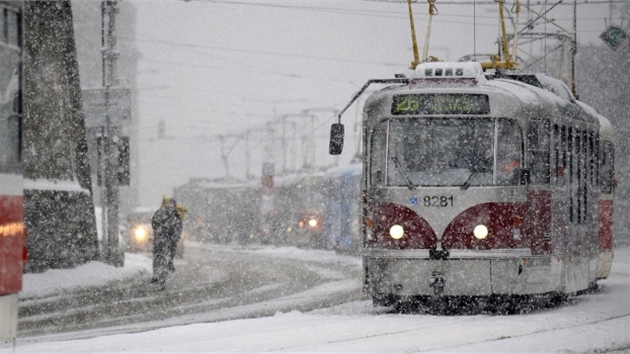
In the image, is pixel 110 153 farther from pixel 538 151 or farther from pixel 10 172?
pixel 10 172

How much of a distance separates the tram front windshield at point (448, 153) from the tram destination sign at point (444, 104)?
0.37 feet

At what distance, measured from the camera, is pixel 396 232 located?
16719mm

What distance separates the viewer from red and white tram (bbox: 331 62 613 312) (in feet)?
54.1

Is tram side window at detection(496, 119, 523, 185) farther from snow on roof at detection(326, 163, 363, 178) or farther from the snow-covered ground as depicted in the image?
snow on roof at detection(326, 163, 363, 178)

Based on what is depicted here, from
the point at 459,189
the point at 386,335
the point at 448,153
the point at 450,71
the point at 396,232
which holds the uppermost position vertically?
the point at 450,71

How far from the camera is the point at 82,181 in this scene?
29.9 metres

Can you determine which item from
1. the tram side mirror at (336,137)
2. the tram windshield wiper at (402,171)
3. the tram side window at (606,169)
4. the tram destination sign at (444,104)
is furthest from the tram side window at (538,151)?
the tram side window at (606,169)

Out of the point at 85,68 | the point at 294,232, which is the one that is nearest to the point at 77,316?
the point at 294,232

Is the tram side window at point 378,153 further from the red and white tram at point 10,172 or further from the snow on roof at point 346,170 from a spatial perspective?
the snow on roof at point 346,170

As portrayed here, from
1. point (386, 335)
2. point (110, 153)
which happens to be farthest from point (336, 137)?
point (110, 153)

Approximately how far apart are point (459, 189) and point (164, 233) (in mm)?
11735

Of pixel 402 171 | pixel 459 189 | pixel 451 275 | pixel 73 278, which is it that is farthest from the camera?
pixel 73 278

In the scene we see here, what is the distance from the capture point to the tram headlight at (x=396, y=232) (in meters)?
16.7

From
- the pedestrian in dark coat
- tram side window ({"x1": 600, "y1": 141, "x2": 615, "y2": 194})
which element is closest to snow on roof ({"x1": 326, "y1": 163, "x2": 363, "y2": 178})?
the pedestrian in dark coat
